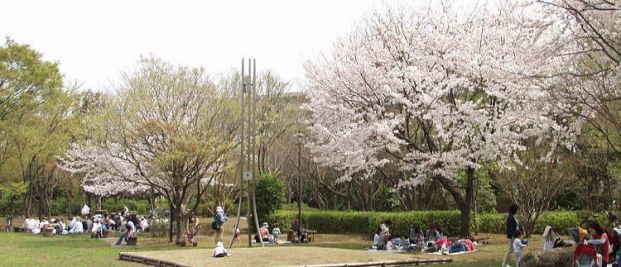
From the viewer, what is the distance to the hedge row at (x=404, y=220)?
2688cm

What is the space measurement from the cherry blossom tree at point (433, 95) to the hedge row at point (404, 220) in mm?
3181

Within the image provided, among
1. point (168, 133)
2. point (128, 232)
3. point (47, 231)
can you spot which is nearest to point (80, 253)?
point (128, 232)

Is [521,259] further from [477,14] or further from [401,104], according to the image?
[477,14]

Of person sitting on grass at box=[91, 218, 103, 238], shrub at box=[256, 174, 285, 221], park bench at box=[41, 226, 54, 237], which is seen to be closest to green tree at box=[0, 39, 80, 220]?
park bench at box=[41, 226, 54, 237]

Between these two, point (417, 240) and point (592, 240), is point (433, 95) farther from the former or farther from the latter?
point (592, 240)

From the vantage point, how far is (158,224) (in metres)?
33.1

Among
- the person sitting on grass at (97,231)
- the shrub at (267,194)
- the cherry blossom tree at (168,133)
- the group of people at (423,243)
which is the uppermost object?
the cherry blossom tree at (168,133)

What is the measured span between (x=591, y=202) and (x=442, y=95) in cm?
1245

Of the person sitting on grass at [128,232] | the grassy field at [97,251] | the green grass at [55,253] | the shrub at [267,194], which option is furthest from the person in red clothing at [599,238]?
the shrub at [267,194]

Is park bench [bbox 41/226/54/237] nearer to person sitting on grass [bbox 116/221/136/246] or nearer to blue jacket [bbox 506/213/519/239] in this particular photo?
person sitting on grass [bbox 116/221/136/246]

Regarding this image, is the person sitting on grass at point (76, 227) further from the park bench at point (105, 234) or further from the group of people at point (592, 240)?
the group of people at point (592, 240)

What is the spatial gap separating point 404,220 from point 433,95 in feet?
22.4

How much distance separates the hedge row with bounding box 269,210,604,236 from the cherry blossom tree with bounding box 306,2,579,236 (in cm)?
318

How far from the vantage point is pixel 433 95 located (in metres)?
21.9
